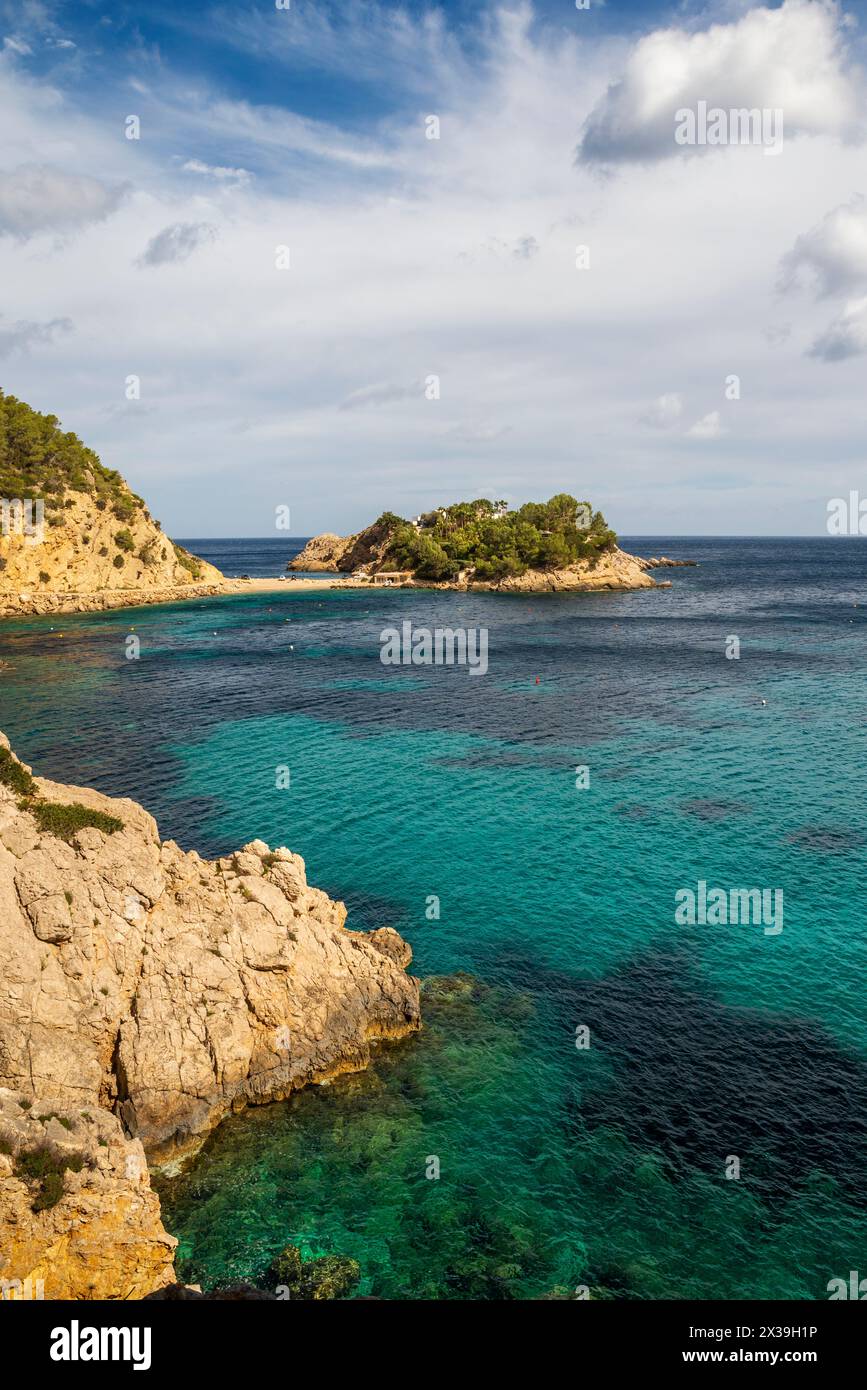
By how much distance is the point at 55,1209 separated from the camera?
18.8m

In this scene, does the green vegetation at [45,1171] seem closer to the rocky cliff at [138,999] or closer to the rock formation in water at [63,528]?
the rocky cliff at [138,999]

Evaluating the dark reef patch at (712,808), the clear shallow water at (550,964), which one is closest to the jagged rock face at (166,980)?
the clear shallow water at (550,964)

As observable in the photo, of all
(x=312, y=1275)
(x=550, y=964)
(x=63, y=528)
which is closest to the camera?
(x=312, y=1275)

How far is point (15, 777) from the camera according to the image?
94.8ft

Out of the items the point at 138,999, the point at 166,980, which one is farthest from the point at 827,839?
the point at 138,999

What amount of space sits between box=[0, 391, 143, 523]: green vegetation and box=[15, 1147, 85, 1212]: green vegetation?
129491mm

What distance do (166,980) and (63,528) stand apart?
417 ft

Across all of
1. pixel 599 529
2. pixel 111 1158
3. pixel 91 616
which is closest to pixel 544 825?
pixel 111 1158

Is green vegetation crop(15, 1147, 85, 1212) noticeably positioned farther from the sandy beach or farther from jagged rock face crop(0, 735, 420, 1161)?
the sandy beach

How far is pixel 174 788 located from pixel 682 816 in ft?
105

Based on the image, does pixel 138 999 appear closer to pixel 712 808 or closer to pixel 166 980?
pixel 166 980

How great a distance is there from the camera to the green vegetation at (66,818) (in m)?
27.3

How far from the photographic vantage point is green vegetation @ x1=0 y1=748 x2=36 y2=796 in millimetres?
28656

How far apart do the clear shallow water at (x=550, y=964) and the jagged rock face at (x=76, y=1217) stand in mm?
1887
